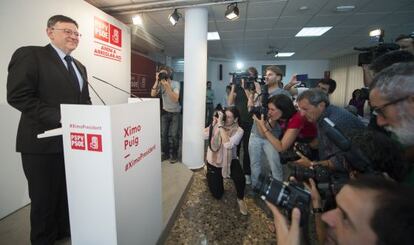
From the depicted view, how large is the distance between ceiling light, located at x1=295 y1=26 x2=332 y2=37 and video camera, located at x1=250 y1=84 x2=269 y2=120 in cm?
287

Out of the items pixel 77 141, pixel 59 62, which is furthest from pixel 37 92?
pixel 77 141

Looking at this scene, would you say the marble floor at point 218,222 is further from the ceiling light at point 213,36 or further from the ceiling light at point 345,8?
the ceiling light at point 213,36

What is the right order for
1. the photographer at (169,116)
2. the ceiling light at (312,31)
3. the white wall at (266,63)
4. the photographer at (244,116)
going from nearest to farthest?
the photographer at (244,116)
the photographer at (169,116)
the ceiling light at (312,31)
the white wall at (266,63)

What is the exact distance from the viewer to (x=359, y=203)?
596mm

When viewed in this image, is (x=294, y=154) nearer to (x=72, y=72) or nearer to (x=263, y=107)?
(x=263, y=107)

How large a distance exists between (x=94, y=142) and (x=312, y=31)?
5.05 m

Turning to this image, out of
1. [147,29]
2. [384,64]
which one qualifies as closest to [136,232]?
[384,64]

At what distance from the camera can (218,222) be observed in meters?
2.03

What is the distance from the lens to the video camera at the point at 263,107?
215 cm

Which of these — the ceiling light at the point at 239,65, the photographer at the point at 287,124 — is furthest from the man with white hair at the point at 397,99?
the ceiling light at the point at 239,65

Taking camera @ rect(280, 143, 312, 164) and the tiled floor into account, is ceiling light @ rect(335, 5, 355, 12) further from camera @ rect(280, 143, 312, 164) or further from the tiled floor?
the tiled floor

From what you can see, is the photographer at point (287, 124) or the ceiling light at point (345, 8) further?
the ceiling light at point (345, 8)

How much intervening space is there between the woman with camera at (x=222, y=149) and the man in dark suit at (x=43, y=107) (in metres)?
1.36

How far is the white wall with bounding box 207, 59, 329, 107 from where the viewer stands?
8.77 m
